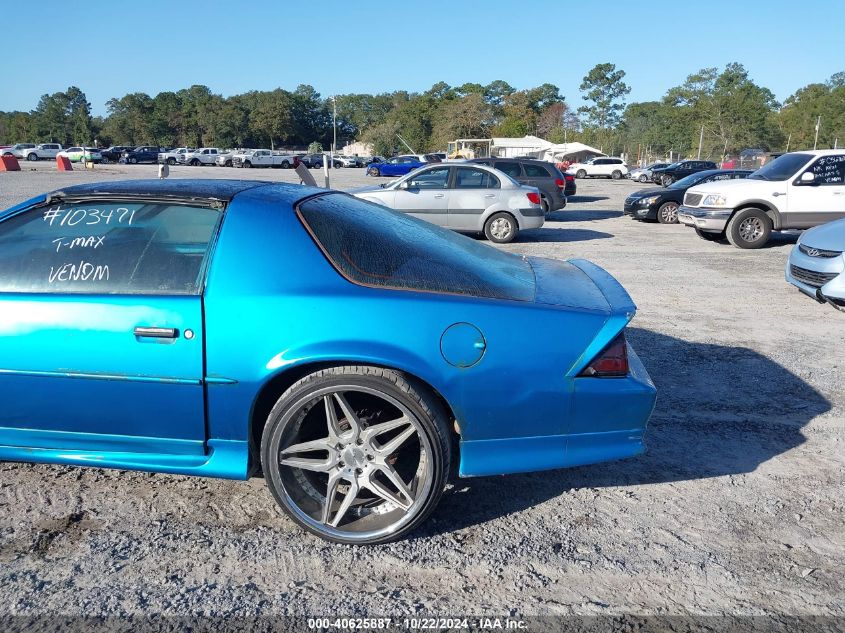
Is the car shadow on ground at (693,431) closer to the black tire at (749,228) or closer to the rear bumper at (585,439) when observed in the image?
the rear bumper at (585,439)

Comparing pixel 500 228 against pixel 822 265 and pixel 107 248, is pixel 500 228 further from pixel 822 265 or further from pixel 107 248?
pixel 107 248

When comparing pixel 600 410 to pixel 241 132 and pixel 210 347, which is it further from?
pixel 241 132

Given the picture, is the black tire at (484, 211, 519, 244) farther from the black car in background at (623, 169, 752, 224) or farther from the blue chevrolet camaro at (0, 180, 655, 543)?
the blue chevrolet camaro at (0, 180, 655, 543)

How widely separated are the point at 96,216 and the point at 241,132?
106 metres

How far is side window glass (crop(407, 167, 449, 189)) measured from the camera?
12844mm

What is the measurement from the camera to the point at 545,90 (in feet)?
418

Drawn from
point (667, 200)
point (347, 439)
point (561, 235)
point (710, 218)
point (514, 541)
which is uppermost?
point (667, 200)

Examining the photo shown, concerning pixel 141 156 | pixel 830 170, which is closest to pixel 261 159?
pixel 141 156

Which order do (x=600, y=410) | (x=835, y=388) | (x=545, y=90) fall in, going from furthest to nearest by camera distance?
(x=545, y=90), (x=835, y=388), (x=600, y=410)

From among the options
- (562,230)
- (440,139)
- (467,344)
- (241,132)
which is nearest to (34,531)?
(467,344)

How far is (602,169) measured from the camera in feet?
165

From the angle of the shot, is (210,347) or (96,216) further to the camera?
(96,216)

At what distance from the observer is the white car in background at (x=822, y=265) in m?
6.74

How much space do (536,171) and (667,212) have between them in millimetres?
3341
